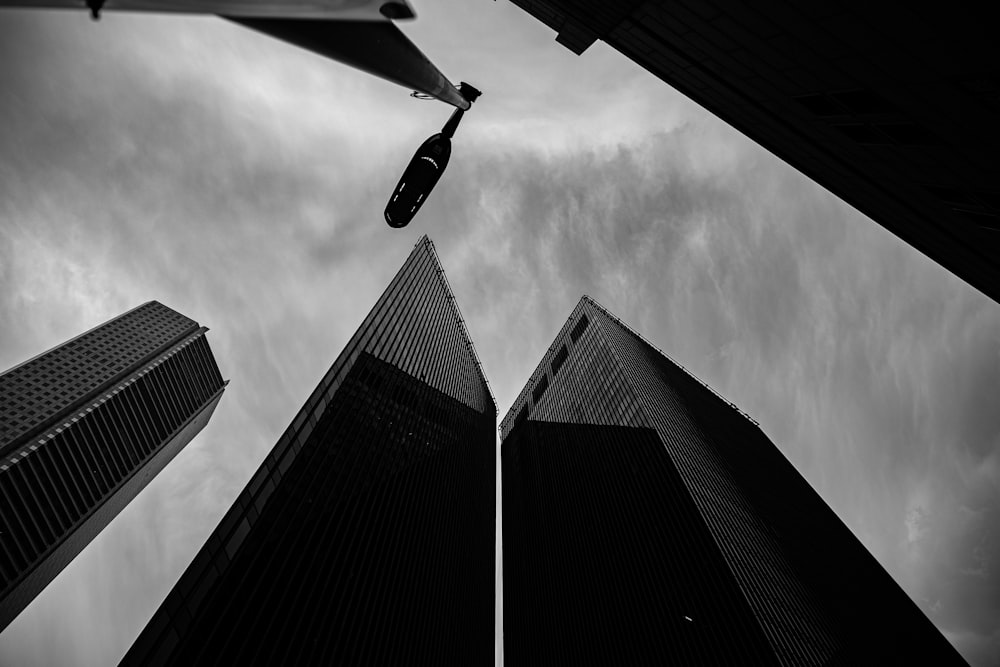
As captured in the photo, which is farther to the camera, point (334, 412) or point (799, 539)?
point (799, 539)

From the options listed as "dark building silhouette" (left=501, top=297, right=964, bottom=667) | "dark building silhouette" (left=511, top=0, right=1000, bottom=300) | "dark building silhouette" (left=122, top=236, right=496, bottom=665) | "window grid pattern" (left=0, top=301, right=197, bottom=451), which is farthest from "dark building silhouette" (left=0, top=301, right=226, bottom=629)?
"dark building silhouette" (left=511, top=0, right=1000, bottom=300)

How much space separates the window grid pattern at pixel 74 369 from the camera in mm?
130500

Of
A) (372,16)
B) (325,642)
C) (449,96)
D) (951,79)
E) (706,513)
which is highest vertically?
(951,79)

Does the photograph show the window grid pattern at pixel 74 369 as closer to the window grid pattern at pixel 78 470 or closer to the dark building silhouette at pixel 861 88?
the window grid pattern at pixel 78 470

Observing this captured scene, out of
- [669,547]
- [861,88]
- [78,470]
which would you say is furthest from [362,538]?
[78,470]

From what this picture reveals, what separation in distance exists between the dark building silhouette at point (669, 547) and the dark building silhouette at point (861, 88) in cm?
4961

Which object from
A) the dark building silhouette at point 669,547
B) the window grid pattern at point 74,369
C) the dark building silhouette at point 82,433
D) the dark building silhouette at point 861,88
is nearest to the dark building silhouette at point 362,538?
the dark building silhouette at point 669,547

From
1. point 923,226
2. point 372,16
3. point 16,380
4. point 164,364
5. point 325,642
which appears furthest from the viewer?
point 164,364

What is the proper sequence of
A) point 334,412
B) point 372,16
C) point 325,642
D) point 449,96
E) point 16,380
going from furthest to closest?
point 16,380 < point 334,412 < point 325,642 < point 449,96 < point 372,16

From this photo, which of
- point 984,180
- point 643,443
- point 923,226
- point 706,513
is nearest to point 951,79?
point 984,180

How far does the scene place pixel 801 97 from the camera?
1625cm

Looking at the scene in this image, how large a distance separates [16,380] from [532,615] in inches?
6840

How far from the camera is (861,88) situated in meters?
13.7

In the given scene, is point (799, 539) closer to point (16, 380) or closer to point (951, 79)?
point (951, 79)
